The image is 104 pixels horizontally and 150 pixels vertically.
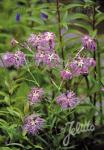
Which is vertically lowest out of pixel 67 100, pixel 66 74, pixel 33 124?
pixel 33 124

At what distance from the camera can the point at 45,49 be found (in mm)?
3014

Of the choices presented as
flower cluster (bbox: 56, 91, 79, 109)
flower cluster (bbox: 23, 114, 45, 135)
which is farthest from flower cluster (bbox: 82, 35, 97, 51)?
flower cluster (bbox: 23, 114, 45, 135)

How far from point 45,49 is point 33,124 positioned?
440 mm

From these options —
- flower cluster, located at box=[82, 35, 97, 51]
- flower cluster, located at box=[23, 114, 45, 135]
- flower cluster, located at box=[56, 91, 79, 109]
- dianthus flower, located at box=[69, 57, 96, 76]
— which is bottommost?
flower cluster, located at box=[23, 114, 45, 135]

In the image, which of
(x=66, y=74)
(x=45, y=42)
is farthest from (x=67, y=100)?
(x=45, y=42)

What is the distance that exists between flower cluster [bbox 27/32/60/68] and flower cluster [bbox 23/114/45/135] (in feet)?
1.02

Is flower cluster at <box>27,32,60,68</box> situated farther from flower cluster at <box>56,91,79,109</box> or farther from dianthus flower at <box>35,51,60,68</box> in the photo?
flower cluster at <box>56,91,79,109</box>

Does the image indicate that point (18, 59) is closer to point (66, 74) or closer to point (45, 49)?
point (45, 49)

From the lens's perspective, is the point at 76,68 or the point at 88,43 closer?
the point at 76,68

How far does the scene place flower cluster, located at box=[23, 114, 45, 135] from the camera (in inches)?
115

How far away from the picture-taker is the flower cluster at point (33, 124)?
2.93 meters

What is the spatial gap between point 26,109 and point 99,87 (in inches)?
19.6

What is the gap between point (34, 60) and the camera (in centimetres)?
314

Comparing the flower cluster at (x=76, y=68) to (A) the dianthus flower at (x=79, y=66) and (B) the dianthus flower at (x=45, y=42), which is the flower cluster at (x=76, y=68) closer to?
(A) the dianthus flower at (x=79, y=66)
